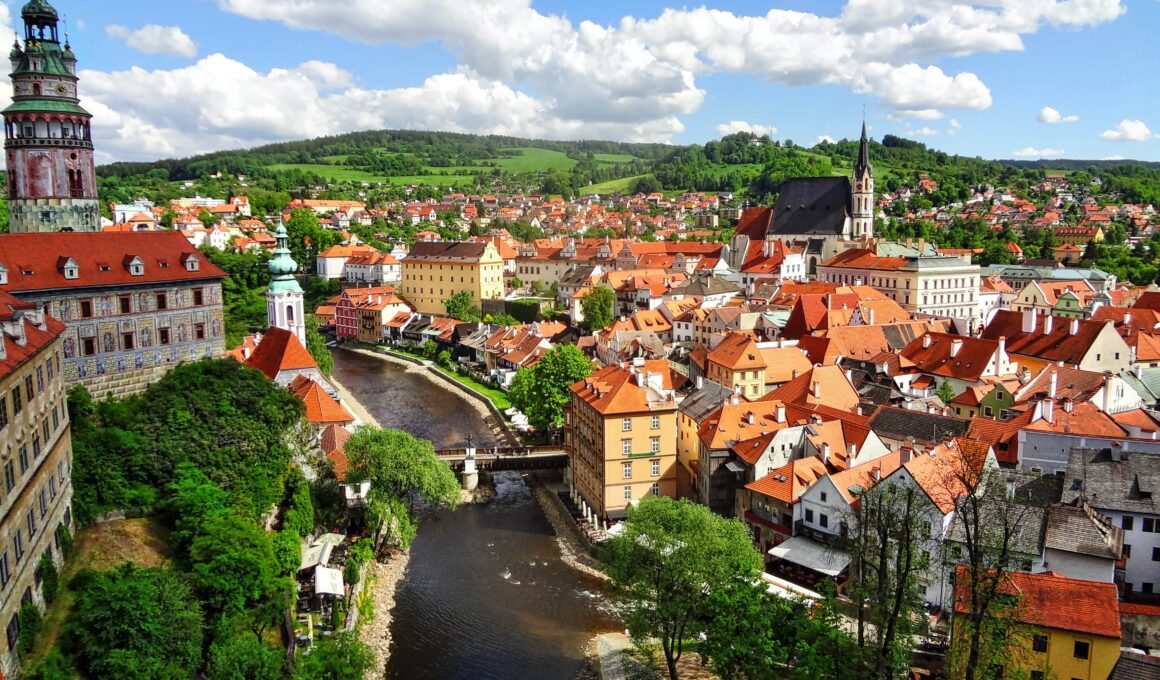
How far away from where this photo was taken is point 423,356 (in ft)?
230

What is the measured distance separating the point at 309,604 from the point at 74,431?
8413 mm

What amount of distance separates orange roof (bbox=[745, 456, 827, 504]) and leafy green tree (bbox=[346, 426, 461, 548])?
10.9 m

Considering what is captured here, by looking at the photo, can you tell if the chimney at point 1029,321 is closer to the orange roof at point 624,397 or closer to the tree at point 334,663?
the orange roof at point 624,397

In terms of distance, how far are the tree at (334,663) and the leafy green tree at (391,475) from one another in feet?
32.5

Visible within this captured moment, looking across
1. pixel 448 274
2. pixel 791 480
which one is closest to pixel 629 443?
pixel 791 480

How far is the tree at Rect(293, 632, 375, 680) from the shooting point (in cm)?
1870

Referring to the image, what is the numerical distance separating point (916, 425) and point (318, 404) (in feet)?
76.2

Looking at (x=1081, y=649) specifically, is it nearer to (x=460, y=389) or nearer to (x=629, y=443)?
(x=629, y=443)

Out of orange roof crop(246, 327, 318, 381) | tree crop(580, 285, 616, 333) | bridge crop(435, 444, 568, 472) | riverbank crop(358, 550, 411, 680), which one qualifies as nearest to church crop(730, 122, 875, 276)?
tree crop(580, 285, 616, 333)

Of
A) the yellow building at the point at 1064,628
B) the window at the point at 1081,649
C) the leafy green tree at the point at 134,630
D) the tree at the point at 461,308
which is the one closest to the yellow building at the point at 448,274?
the tree at the point at 461,308

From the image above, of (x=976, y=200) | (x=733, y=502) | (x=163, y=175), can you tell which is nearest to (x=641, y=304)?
(x=733, y=502)

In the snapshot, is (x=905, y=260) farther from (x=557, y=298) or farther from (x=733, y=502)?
(x=733, y=502)

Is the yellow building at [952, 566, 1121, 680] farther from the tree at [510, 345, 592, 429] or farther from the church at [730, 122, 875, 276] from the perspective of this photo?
the church at [730, 122, 875, 276]

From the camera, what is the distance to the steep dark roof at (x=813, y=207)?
8538 cm
